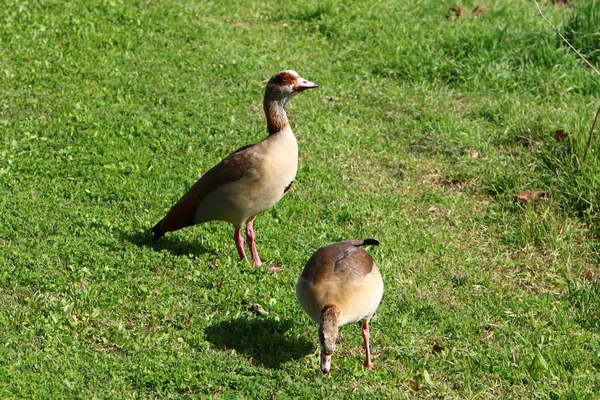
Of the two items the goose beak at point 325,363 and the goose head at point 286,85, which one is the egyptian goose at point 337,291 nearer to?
the goose beak at point 325,363

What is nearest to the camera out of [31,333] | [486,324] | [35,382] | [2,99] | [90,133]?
[35,382]

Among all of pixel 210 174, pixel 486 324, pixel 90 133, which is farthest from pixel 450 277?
pixel 90 133

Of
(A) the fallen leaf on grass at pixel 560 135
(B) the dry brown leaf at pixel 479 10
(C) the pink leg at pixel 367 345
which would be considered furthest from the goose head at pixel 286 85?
(B) the dry brown leaf at pixel 479 10

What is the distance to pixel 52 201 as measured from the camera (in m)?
7.14

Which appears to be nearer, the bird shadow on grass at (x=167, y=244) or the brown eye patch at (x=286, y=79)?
the brown eye patch at (x=286, y=79)

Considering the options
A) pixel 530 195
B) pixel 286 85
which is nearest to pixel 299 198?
pixel 286 85

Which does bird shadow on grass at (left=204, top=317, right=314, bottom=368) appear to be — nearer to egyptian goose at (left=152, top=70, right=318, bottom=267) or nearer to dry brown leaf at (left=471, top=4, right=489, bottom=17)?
egyptian goose at (left=152, top=70, right=318, bottom=267)

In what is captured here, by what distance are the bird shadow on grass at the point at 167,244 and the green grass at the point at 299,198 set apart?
1.1 inches

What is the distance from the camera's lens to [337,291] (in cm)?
532

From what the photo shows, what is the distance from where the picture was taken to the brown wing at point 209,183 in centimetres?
640

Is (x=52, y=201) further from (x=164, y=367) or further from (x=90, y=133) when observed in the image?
(x=164, y=367)

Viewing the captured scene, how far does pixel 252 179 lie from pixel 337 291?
1364mm

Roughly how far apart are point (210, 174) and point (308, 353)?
164cm

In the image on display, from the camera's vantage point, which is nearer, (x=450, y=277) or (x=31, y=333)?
(x=31, y=333)
